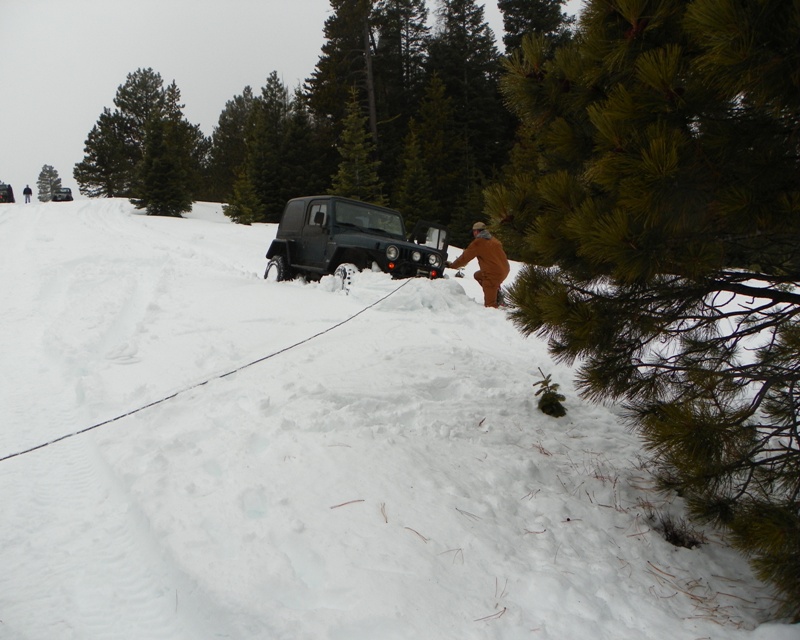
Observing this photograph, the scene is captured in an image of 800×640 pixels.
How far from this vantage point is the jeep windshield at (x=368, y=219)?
9586 millimetres

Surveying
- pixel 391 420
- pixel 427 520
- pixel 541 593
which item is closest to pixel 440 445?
pixel 391 420

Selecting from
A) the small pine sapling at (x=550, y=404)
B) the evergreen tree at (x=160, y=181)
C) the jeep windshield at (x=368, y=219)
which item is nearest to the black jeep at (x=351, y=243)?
the jeep windshield at (x=368, y=219)

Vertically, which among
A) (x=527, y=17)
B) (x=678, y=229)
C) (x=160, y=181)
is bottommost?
(x=678, y=229)

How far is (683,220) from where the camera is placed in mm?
2209

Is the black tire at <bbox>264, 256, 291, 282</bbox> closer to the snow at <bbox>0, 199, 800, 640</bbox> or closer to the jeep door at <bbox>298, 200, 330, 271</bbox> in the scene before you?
the jeep door at <bbox>298, 200, 330, 271</bbox>

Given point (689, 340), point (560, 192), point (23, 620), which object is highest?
point (560, 192)

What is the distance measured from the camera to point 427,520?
279cm

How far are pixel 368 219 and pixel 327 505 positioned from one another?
764cm

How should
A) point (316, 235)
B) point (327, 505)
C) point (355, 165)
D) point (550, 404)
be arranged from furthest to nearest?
point (355, 165), point (316, 235), point (550, 404), point (327, 505)

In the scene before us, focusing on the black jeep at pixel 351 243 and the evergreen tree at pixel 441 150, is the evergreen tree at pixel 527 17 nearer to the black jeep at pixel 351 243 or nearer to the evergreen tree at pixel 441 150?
the evergreen tree at pixel 441 150

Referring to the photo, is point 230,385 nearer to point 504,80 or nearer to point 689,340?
point 504,80

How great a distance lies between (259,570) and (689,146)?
2.60 meters

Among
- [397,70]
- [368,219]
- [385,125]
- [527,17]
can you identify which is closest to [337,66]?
[385,125]

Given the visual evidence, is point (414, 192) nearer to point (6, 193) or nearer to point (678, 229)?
point (678, 229)
